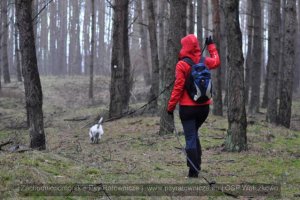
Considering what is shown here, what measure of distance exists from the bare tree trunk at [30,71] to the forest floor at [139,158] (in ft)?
1.43

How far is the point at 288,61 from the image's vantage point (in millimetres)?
15484

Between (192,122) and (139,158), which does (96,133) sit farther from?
(192,122)

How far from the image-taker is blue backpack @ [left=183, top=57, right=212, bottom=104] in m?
7.10

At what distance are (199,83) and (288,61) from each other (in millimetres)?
9231

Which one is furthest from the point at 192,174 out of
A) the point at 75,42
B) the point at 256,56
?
the point at 75,42

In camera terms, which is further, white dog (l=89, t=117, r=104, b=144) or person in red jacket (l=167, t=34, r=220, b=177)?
white dog (l=89, t=117, r=104, b=144)

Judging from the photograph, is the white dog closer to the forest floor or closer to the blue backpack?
the forest floor

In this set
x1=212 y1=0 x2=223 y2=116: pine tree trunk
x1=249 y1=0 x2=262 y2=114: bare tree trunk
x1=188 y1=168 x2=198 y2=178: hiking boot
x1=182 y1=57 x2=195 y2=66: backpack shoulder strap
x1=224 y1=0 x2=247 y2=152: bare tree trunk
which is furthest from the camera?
x1=249 y1=0 x2=262 y2=114: bare tree trunk

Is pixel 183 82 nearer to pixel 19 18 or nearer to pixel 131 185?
pixel 131 185

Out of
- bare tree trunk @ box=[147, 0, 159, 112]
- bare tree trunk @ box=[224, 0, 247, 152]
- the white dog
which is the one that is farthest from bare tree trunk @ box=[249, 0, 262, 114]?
bare tree trunk @ box=[224, 0, 247, 152]

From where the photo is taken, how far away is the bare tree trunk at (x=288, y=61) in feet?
49.3

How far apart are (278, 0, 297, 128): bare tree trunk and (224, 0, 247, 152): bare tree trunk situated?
19.0 ft

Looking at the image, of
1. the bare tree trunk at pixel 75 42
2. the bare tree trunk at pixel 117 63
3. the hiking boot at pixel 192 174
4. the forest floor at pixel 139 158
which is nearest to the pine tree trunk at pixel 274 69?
the forest floor at pixel 139 158

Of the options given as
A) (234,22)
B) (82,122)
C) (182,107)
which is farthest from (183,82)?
(82,122)
